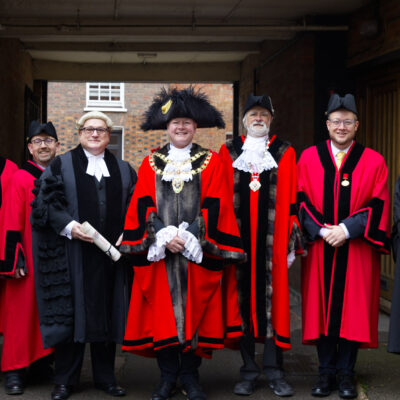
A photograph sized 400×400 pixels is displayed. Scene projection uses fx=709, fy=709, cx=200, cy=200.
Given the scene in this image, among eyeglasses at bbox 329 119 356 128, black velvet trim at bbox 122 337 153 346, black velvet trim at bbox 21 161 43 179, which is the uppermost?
eyeglasses at bbox 329 119 356 128

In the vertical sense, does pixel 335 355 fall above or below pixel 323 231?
below

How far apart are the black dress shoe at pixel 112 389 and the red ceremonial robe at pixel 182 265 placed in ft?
1.06

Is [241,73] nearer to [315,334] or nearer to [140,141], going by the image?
[315,334]

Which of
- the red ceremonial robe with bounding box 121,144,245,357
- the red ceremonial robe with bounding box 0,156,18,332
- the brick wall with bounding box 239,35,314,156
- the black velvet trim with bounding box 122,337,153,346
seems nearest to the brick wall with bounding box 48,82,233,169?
the brick wall with bounding box 239,35,314,156

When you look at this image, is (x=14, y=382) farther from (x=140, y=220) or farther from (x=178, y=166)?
(x=178, y=166)

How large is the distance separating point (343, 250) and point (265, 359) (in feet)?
3.01

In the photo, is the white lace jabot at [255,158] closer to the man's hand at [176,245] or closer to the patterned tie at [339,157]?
the patterned tie at [339,157]

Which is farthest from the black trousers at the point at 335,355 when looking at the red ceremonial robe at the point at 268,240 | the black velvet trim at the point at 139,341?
the black velvet trim at the point at 139,341

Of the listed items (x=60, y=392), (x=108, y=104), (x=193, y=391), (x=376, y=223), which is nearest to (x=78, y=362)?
(x=60, y=392)

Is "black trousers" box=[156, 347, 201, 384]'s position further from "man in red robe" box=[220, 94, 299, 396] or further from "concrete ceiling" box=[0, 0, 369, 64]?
"concrete ceiling" box=[0, 0, 369, 64]

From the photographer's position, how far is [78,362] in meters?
4.79

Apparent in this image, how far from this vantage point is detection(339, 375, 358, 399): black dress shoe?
467 centimetres

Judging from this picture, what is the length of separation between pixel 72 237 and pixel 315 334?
5.75ft

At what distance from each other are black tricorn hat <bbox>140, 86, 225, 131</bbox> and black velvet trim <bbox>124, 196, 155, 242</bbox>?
503 mm
